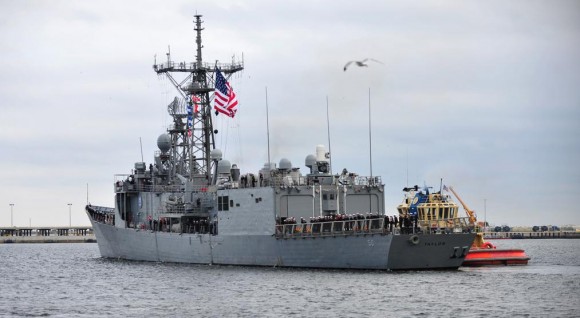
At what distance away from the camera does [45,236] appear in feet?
614

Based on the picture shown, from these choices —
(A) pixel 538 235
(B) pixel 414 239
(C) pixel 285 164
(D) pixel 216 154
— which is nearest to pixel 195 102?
(D) pixel 216 154

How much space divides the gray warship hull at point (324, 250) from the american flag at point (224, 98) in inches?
329

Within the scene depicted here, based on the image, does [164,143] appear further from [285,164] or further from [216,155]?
A: [285,164]

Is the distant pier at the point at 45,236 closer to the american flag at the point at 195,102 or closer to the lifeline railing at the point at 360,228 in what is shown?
the american flag at the point at 195,102

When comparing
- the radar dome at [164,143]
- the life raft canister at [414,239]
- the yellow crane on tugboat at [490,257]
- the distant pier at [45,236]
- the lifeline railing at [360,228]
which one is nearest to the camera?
the life raft canister at [414,239]

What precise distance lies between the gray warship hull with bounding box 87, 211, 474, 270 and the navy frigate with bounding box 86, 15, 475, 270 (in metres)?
0.06

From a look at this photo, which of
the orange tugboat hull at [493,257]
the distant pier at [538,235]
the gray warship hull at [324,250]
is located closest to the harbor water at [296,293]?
the gray warship hull at [324,250]

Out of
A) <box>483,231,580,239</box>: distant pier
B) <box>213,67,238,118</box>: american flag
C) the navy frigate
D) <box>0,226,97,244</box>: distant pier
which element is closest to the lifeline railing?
the navy frigate

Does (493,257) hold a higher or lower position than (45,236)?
higher

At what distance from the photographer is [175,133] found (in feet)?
245

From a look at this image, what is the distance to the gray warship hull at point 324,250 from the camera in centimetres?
5194

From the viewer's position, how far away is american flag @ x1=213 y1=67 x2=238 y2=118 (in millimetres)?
65250

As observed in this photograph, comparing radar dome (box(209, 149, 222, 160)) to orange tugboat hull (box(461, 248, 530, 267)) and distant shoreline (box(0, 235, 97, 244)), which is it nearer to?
orange tugboat hull (box(461, 248, 530, 267))

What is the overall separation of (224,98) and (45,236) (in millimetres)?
129923
